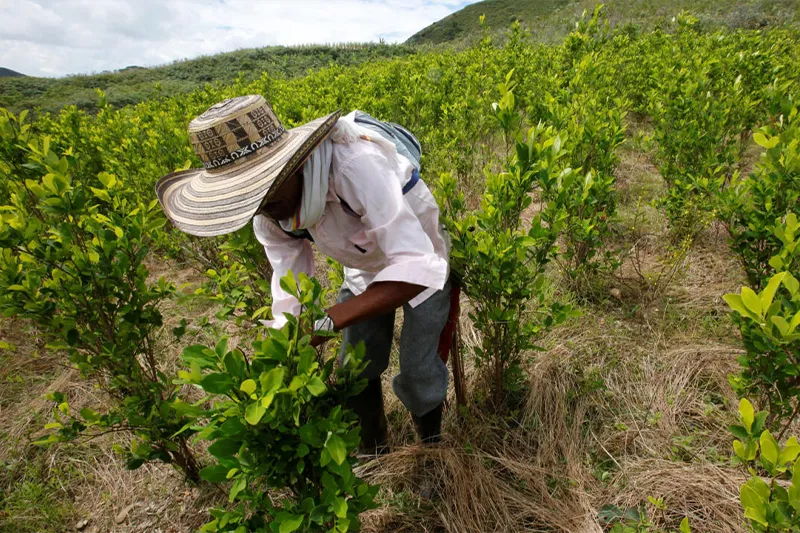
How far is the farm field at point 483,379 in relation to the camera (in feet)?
3.90

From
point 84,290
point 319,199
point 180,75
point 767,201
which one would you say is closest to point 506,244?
point 319,199

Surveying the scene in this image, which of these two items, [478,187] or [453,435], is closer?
[453,435]

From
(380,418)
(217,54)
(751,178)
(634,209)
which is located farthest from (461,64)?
(217,54)

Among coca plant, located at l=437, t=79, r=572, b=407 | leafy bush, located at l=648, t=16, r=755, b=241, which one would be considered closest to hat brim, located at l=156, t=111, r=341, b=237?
coca plant, located at l=437, t=79, r=572, b=407

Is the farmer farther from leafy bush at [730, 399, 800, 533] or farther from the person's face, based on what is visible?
leafy bush at [730, 399, 800, 533]

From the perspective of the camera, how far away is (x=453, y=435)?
2154mm

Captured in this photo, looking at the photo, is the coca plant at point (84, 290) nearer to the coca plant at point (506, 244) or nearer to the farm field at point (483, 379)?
the farm field at point (483, 379)

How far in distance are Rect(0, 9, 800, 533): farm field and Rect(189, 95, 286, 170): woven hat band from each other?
611 mm

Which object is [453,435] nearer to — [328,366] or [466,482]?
[466,482]

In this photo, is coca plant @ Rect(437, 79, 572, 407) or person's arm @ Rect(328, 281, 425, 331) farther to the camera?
coca plant @ Rect(437, 79, 572, 407)

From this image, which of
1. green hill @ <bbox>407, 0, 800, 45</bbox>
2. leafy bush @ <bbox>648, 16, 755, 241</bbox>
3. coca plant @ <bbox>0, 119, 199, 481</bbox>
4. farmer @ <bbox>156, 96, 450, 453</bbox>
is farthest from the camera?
green hill @ <bbox>407, 0, 800, 45</bbox>

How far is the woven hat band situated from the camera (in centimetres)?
131

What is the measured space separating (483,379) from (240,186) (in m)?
1.72

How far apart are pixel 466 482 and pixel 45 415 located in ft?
9.04
